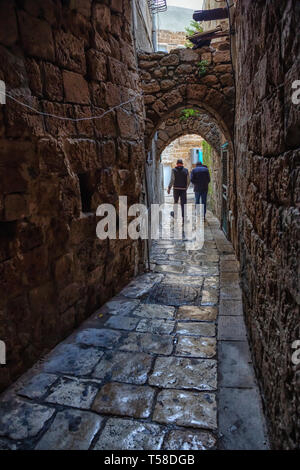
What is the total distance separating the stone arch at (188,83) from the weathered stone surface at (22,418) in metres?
4.71

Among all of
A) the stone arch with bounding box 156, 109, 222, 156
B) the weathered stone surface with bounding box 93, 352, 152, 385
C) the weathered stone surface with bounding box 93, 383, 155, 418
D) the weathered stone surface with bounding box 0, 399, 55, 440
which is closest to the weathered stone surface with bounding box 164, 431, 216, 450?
the weathered stone surface with bounding box 93, 383, 155, 418

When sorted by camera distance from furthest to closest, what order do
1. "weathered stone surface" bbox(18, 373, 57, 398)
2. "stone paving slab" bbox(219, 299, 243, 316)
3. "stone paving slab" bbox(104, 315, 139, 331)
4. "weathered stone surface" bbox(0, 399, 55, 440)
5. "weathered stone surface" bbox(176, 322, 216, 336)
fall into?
"stone paving slab" bbox(219, 299, 243, 316)
"stone paving slab" bbox(104, 315, 139, 331)
"weathered stone surface" bbox(176, 322, 216, 336)
"weathered stone surface" bbox(18, 373, 57, 398)
"weathered stone surface" bbox(0, 399, 55, 440)

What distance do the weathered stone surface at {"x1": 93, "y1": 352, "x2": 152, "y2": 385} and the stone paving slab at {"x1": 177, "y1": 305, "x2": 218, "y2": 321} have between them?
80 cm

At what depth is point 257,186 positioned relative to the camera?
6.80 feet

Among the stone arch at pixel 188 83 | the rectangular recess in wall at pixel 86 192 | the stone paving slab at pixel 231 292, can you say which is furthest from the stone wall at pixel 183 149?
the rectangular recess in wall at pixel 86 192

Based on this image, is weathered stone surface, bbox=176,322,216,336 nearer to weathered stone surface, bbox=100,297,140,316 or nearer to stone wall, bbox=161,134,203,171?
weathered stone surface, bbox=100,297,140,316

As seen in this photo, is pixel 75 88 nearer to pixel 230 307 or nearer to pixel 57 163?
pixel 57 163

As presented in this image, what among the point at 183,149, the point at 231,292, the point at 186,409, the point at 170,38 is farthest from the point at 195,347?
the point at 170,38

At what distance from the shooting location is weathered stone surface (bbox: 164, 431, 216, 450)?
162 cm

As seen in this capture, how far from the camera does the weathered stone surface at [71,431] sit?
5.37ft

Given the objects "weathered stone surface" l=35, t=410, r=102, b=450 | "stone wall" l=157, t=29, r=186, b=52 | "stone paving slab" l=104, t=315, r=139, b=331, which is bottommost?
"weathered stone surface" l=35, t=410, r=102, b=450

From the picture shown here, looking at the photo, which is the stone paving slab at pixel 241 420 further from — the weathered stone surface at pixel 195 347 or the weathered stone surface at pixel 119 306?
the weathered stone surface at pixel 119 306
